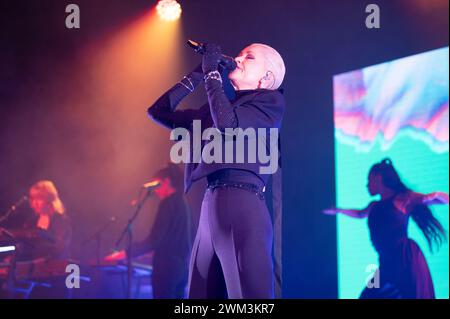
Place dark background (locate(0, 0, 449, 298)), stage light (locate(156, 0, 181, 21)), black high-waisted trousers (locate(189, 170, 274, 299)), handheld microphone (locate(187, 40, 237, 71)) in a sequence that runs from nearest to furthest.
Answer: black high-waisted trousers (locate(189, 170, 274, 299)) → handheld microphone (locate(187, 40, 237, 71)) → dark background (locate(0, 0, 449, 298)) → stage light (locate(156, 0, 181, 21))

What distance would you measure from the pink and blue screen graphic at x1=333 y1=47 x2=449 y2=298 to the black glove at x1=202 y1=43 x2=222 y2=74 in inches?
124

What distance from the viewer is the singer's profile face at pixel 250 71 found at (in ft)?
8.33

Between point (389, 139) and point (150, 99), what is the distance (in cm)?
273

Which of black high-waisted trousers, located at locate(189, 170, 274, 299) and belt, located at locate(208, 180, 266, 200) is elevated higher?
belt, located at locate(208, 180, 266, 200)

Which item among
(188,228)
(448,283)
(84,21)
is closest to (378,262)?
(448,283)

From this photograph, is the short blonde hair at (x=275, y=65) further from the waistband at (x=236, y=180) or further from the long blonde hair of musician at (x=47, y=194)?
the long blonde hair of musician at (x=47, y=194)

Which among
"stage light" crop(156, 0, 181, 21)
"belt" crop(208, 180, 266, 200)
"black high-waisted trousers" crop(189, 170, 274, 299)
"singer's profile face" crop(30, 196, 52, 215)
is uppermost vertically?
"stage light" crop(156, 0, 181, 21)

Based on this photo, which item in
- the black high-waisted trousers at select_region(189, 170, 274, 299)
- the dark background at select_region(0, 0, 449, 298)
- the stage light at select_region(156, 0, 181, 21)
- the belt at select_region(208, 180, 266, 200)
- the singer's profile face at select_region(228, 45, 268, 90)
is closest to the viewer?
the black high-waisted trousers at select_region(189, 170, 274, 299)

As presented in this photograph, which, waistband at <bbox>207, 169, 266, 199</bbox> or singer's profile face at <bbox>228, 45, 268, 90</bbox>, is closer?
waistband at <bbox>207, 169, 266, 199</bbox>

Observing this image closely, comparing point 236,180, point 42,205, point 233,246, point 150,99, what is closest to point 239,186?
point 236,180

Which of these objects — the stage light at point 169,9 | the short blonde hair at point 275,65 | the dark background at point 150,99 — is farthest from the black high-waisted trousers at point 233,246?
the stage light at point 169,9

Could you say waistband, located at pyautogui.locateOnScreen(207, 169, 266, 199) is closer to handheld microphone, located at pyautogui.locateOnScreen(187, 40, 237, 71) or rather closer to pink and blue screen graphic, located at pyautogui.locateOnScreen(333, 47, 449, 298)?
handheld microphone, located at pyautogui.locateOnScreen(187, 40, 237, 71)

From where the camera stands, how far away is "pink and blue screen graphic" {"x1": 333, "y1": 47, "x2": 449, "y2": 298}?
489cm

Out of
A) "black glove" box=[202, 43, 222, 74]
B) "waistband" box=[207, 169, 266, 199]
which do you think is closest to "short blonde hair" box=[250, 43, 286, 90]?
"black glove" box=[202, 43, 222, 74]
